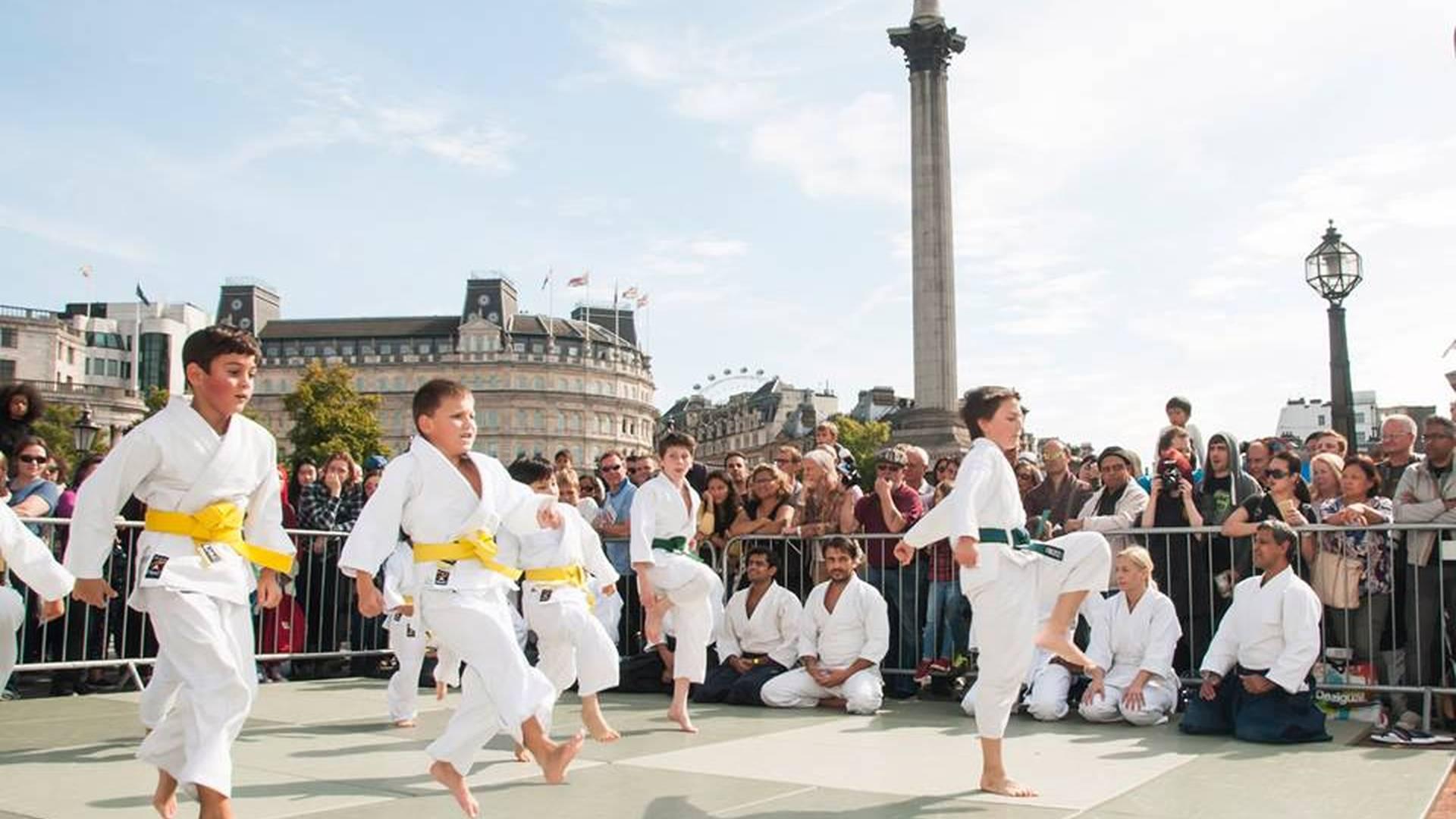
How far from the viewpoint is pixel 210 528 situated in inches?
222

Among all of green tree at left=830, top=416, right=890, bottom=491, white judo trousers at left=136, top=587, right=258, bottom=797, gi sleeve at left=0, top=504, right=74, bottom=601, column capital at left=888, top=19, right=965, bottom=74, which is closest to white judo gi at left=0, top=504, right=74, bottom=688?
gi sleeve at left=0, top=504, right=74, bottom=601

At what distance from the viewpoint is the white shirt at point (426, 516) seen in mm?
6305

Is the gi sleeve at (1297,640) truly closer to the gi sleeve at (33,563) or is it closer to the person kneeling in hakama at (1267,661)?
the person kneeling in hakama at (1267,661)

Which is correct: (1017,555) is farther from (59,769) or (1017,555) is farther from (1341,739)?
(59,769)

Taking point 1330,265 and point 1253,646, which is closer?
point 1253,646

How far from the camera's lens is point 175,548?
554 cm

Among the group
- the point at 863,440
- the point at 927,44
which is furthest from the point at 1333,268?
the point at 863,440

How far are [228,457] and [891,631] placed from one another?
24.6 feet

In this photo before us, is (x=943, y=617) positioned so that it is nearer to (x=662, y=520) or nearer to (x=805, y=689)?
(x=805, y=689)

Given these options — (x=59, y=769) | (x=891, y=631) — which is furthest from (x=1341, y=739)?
(x=59, y=769)

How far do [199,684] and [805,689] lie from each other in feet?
20.2

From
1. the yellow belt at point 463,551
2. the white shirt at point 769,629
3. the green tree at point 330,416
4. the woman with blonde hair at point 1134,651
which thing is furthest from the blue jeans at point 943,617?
the green tree at point 330,416

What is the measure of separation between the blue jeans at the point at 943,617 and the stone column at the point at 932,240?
31747mm

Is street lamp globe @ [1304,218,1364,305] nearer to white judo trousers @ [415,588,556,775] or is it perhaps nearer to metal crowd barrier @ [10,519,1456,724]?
metal crowd barrier @ [10,519,1456,724]
